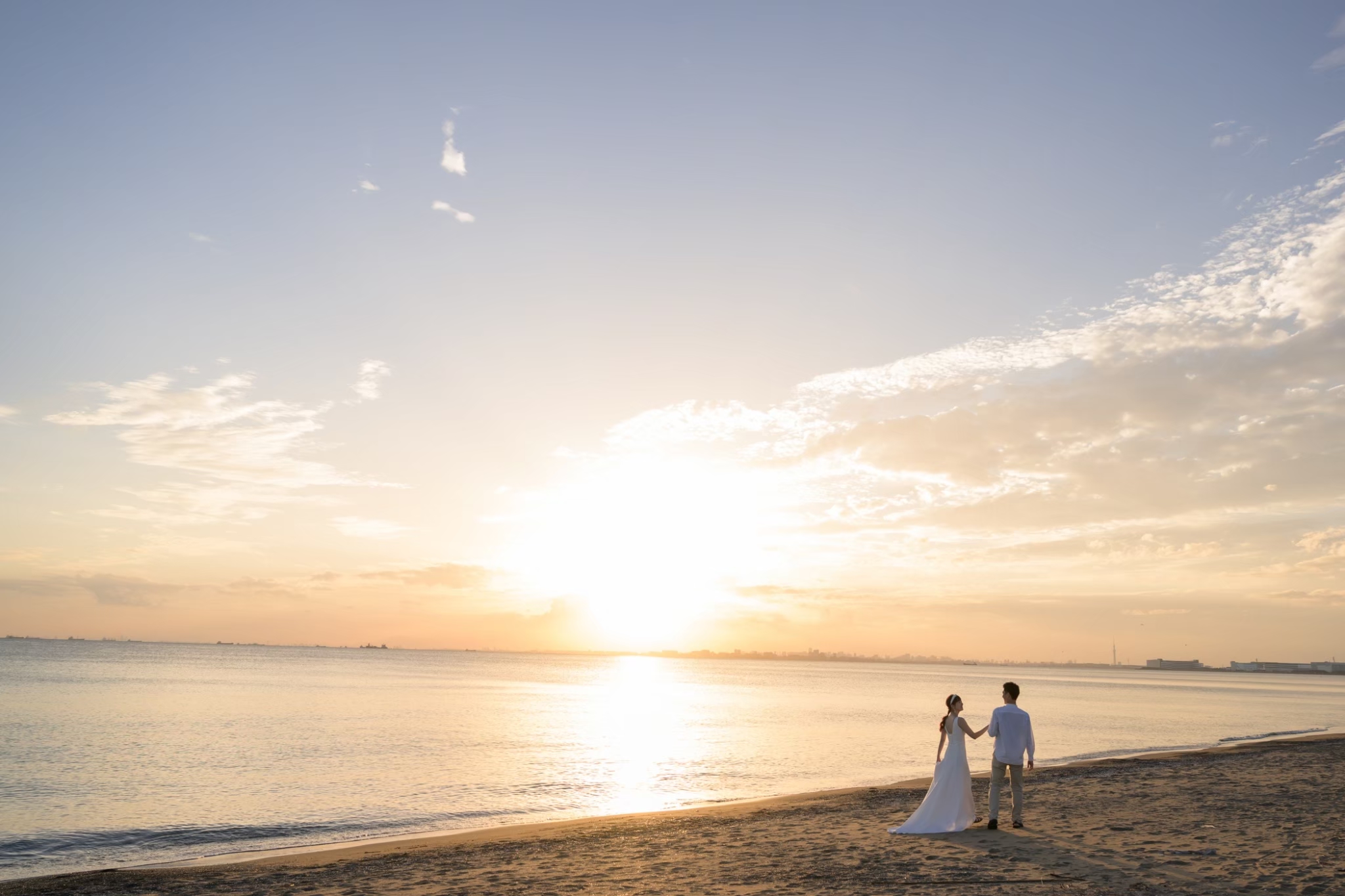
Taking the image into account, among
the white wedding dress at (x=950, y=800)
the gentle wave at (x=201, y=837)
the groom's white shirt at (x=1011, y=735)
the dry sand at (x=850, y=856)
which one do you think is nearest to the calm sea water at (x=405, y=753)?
the gentle wave at (x=201, y=837)

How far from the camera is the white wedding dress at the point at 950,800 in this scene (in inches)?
650

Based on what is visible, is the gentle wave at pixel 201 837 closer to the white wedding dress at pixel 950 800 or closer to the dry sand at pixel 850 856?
the dry sand at pixel 850 856

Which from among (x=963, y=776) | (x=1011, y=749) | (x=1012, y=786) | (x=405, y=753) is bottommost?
(x=405, y=753)

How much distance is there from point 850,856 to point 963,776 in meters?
3.31

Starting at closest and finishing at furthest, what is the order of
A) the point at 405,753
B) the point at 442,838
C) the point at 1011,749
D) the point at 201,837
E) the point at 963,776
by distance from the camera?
the point at 1011,749
the point at 963,776
the point at 442,838
the point at 201,837
the point at 405,753

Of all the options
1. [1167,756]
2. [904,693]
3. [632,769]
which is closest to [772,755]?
[632,769]

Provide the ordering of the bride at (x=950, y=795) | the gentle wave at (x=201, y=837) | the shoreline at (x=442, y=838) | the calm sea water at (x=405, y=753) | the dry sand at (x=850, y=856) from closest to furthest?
the dry sand at (x=850, y=856), the bride at (x=950, y=795), the shoreline at (x=442, y=838), the gentle wave at (x=201, y=837), the calm sea water at (x=405, y=753)

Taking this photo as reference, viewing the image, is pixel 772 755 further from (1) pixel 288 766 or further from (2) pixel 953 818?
(2) pixel 953 818

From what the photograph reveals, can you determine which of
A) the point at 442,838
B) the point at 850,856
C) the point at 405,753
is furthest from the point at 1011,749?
the point at 405,753

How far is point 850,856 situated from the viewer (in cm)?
1485

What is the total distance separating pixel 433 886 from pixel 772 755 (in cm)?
2884

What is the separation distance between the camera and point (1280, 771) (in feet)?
91.0

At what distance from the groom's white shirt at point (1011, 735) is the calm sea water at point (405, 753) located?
1254 centimetres

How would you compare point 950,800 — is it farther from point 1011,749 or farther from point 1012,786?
point 1011,749
